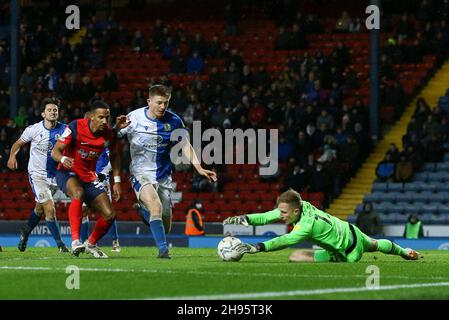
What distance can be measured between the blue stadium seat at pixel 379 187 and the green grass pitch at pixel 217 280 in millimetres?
15527

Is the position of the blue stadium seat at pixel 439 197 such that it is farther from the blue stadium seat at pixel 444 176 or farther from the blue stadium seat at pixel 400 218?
the blue stadium seat at pixel 400 218

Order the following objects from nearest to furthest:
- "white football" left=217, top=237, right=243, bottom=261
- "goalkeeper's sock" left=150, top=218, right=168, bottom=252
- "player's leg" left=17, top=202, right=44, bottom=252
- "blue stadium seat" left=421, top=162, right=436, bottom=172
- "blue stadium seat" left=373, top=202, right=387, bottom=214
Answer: "white football" left=217, top=237, right=243, bottom=261 < "goalkeeper's sock" left=150, top=218, right=168, bottom=252 < "player's leg" left=17, top=202, right=44, bottom=252 < "blue stadium seat" left=373, top=202, right=387, bottom=214 < "blue stadium seat" left=421, top=162, right=436, bottom=172

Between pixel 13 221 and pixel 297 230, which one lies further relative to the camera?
pixel 13 221

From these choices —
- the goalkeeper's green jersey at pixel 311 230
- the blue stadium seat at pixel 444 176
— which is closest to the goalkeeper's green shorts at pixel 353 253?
the goalkeeper's green jersey at pixel 311 230

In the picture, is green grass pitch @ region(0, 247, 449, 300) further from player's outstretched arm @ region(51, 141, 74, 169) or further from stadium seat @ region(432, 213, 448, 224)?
stadium seat @ region(432, 213, 448, 224)

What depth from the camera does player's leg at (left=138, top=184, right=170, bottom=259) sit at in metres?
16.3

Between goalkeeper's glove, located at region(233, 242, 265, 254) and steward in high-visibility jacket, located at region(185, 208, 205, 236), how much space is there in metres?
14.9

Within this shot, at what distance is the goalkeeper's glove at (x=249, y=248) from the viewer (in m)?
14.6

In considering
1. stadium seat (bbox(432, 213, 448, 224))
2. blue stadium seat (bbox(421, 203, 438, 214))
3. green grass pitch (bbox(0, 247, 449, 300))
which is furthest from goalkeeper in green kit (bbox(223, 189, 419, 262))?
blue stadium seat (bbox(421, 203, 438, 214))

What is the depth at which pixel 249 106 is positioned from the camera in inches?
1316

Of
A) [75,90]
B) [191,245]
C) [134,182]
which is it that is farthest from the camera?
[75,90]

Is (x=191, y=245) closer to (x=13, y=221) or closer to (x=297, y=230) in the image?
(x=13, y=221)

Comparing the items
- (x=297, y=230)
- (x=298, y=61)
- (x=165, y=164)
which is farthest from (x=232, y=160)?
(x=297, y=230)

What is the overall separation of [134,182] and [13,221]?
17.0 metres
